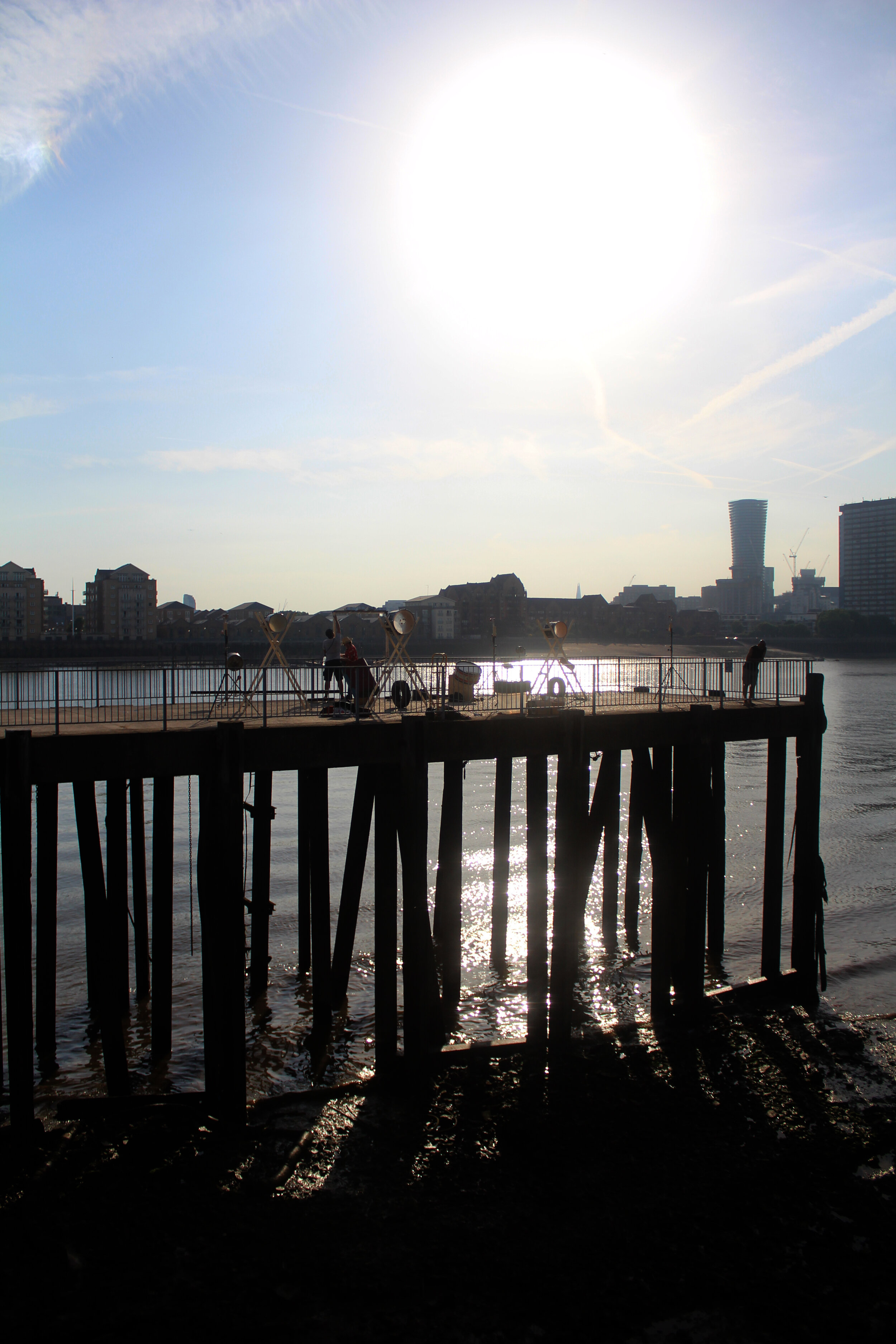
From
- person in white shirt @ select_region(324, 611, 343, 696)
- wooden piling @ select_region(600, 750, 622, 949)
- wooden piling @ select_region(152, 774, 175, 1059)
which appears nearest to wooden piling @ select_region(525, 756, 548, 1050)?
person in white shirt @ select_region(324, 611, 343, 696)

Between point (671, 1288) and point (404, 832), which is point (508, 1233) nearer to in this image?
point (671, 1288)

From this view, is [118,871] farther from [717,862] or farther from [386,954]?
[717,862]

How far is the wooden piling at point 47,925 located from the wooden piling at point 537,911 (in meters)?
7.58

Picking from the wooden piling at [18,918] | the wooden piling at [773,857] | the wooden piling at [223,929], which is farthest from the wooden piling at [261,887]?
the wooden piling at [773,857]

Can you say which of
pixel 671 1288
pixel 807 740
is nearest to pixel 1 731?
pixel 671 1288

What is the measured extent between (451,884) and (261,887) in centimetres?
448

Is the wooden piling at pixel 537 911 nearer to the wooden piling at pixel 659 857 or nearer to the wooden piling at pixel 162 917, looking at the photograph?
the wooden piling at pixel 659 857

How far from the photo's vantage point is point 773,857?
17406 mm

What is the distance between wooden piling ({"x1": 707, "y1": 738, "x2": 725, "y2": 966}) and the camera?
17.9 meters

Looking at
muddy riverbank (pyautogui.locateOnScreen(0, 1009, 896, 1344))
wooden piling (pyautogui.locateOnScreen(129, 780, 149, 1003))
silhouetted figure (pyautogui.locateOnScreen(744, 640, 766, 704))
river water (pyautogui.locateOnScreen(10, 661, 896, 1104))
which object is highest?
silhouetted figure (pyautogui.locateOnScreen(744, 640, 766, 704))

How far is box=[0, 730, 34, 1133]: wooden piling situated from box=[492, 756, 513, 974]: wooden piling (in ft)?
30.0

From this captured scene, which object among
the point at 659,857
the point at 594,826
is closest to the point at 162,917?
the point at 594,826

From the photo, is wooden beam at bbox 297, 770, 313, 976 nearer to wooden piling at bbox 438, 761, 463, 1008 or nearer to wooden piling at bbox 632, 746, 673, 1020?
wooden piling at bbox 438, 761, 463, 1008

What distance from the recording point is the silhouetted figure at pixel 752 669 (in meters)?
20.2
